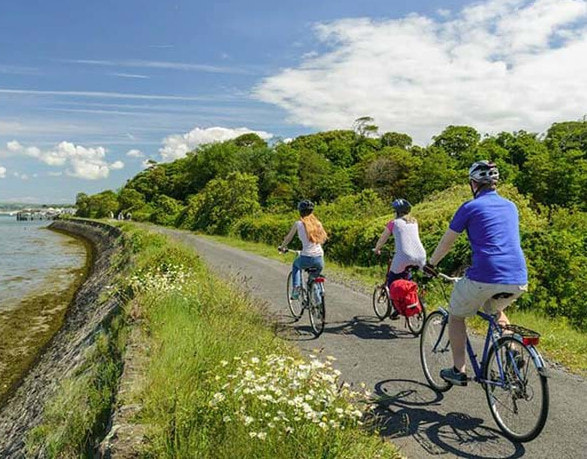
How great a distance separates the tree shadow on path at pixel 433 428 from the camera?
4051 millimetres

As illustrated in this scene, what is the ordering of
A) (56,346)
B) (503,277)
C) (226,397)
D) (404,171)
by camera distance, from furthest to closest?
(404,171), (56,346), (503,277), (226,397)

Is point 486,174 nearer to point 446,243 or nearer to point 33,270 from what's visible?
point 446,243

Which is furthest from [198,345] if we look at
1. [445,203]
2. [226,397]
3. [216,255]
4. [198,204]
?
[198,204]

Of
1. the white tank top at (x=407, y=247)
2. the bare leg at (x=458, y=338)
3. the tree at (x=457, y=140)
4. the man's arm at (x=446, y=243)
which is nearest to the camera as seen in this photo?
the man's arm at (x=446, y=243)

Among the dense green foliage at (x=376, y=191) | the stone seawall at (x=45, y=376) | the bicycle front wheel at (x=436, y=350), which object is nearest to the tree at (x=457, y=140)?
the dense green foliage at (x=376, y=191)

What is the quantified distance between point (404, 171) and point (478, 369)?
176 feet

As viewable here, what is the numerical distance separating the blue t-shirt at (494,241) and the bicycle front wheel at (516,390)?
58 centimetres

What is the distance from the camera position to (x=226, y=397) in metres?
3.53

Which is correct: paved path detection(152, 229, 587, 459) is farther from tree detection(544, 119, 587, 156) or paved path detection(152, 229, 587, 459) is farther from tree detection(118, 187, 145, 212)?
tree detection(118, 187, 145, 212)

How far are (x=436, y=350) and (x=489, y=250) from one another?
1.76 meters

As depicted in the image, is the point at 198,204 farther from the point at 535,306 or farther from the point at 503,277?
the point at 503,277

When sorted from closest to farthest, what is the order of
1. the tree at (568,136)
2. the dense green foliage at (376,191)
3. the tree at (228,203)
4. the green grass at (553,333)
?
the green grass at (553,333)
the dense green foliage at (376,191)
the tree at (228,203)
the tree at (568,136)

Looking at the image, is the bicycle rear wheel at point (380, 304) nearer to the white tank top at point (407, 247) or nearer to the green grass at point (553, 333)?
the white tank top at point (407, 247)

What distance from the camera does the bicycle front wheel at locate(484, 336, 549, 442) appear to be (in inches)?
155
